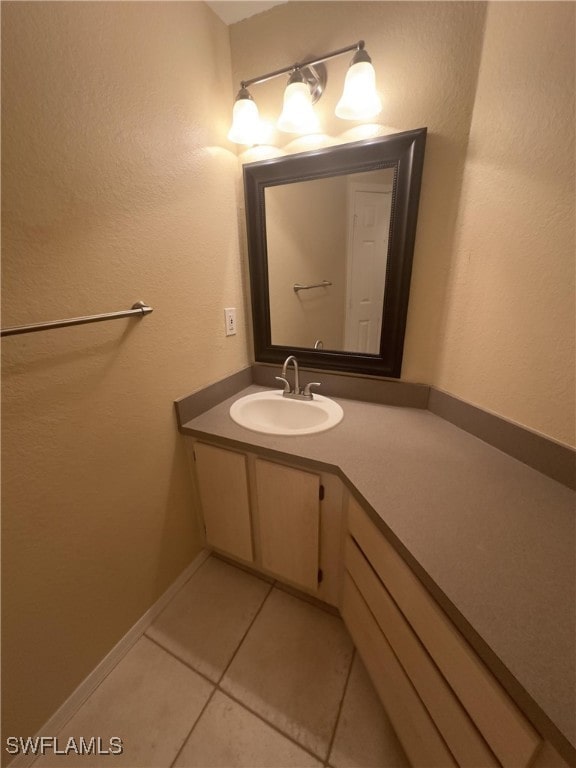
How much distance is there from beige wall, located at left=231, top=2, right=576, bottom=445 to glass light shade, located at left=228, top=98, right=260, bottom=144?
13cm

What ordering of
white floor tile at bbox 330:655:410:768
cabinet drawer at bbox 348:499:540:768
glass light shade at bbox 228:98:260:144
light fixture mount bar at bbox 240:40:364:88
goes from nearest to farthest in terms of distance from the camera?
1. cabinet drawer at bbox 348:499:540:768
2. white floor tile at bbox 330:655:410:768
3. light fixture mount bar at bbox 240:40:364:88
4. glass light shade at bbox 228:98:260:144

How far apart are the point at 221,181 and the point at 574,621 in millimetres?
1631

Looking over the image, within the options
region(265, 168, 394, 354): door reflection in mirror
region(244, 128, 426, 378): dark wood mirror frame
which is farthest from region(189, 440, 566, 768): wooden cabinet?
region(265, 168, 394, 354): door reflection in mirror

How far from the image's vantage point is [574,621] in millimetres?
517

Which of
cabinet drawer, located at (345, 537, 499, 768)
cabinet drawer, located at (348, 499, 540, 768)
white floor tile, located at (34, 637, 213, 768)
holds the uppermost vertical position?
cabinet drawer, located at (348, 499, 540, 768)

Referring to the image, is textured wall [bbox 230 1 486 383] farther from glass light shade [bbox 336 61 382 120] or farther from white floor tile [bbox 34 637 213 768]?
white floor tile [bbox 34 637 213 768]

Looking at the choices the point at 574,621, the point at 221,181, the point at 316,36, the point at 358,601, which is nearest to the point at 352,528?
the point at 358,601

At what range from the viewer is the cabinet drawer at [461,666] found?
0.47m

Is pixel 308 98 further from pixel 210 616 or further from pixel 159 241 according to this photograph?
pixel 210 616

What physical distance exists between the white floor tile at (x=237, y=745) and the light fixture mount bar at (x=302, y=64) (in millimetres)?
2157

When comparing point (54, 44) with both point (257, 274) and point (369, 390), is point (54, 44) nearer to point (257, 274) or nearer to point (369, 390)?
point (257, 274)

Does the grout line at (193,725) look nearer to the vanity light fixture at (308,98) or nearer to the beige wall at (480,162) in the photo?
the beige wall at (480,162)

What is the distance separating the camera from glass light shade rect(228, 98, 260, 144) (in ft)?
3.59

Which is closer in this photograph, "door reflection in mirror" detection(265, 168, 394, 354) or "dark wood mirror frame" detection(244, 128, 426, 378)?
"dark wood mirror frame" detection(244, 128, 426, 378)
